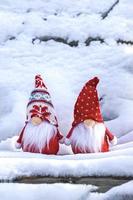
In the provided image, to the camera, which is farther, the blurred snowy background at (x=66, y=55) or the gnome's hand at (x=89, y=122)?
the blurred snowy background at (x=66, y=55)

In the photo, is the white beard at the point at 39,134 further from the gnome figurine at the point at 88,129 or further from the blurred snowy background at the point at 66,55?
the blurred snowy background at the point at 66,55

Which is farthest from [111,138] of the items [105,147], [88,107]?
[88,107]

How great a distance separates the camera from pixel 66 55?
512cm

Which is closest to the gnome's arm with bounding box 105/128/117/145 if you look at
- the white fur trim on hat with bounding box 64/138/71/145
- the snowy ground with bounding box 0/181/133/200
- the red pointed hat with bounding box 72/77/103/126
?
the red pointed hat with bounding box 72/77/103/126

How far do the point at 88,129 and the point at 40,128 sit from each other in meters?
0.32

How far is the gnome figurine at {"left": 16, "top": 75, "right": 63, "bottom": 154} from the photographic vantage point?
338 cm

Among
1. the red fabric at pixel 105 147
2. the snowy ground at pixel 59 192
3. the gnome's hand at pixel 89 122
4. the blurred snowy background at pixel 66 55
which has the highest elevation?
the blurred snowy background at pixel 66 55

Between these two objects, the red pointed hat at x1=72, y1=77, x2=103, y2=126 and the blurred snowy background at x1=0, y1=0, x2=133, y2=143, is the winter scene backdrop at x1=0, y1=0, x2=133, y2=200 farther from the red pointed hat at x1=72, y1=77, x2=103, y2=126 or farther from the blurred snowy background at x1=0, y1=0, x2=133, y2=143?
the red pointed hat at x1=72, y1=77, x2=103, y2=126

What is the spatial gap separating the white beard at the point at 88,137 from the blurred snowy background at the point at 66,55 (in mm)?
297

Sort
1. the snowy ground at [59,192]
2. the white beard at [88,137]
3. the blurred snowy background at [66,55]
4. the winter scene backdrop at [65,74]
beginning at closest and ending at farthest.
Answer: the snowy ground at [59,192]
the winter scene backdrop at [65,74]
the white beard at [88,137]
the blurred snowy background at [66,55]

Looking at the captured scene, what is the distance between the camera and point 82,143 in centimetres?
333

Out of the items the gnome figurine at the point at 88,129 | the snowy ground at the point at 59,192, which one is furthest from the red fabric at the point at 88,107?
the snowy ground at the point at 59,192

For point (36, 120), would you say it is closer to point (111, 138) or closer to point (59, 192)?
point (111, 138)

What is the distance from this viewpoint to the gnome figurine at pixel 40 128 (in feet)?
11.1
